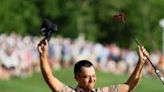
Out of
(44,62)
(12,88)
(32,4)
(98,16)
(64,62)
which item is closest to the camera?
(44,62)

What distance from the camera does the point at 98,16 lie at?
213ft

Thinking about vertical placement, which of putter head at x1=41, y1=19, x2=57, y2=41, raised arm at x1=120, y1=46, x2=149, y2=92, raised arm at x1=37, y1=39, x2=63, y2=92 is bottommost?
raised arm at x1=120, y1=46, x2=149, y2=92

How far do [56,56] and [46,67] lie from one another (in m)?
22.3

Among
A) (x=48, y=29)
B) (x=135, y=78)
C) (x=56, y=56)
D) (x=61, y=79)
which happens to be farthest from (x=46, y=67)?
(x=56, y=56)

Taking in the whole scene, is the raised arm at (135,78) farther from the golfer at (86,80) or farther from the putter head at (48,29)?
the putter head at (48,29)

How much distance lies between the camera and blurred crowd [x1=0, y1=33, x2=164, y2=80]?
25.9 meters

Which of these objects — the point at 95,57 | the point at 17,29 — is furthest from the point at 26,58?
the point at 17,29

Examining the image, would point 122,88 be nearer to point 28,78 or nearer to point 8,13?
point 28,78

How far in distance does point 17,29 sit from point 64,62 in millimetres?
20129

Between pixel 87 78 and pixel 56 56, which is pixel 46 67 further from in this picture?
pixel 56 56

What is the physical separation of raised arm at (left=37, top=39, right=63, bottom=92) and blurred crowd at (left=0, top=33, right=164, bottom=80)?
15971mm

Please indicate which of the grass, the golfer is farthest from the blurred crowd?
the golfer

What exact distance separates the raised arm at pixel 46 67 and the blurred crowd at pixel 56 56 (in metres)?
16.0

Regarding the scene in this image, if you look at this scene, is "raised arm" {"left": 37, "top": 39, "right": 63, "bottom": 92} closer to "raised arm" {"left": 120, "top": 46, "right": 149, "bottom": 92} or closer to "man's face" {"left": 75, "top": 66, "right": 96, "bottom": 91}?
"man's face" {"left": 75, "top": 66, "right": 96, "bottom": 91}
